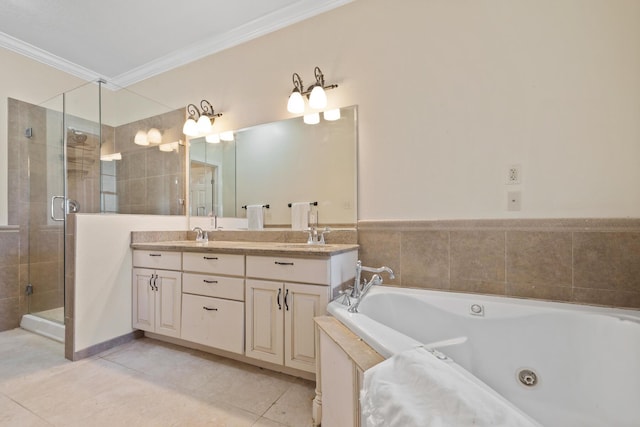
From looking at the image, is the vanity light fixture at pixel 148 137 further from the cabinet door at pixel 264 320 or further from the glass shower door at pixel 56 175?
the cabinet door at pixel 264 320

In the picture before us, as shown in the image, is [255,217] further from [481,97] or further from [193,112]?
[481,97]

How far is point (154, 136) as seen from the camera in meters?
2.96

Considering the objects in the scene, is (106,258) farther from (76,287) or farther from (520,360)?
(520,360)

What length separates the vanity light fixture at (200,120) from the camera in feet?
8.69

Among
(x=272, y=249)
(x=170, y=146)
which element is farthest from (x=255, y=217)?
(x=170, y=146)

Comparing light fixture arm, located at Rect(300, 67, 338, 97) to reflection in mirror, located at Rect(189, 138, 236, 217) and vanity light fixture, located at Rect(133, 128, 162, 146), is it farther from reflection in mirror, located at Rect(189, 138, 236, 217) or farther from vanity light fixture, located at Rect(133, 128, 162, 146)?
vanity light fixture, located at Rect(133, 128, 162, 146)

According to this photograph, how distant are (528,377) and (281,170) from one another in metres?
1.93

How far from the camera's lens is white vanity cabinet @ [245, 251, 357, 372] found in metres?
1.59

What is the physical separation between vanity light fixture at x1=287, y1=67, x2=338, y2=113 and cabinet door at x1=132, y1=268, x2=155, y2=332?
1696 millimetres

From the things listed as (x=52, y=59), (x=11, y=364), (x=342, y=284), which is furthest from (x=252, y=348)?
(x=52, y=59)

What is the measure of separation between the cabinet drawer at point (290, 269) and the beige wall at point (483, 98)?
59 centimetres

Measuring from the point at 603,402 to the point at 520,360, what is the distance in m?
0.27

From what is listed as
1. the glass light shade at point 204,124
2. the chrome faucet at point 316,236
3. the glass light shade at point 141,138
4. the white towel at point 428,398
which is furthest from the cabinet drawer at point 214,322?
the glass light shade at point 141,138

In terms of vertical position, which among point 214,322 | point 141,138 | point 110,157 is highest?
point 141,138
